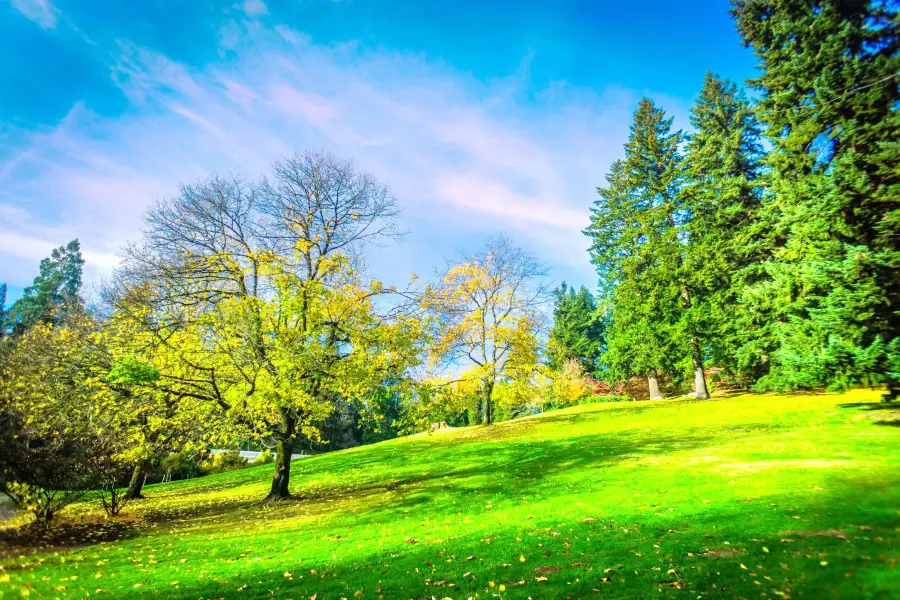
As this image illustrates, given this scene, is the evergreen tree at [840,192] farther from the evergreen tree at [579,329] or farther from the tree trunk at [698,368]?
the evergreen tree at [579,329]

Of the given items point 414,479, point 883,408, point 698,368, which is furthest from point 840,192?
point 414,479

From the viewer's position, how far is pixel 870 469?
9.62 meters

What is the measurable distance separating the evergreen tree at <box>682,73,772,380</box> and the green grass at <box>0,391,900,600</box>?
8.07 meters

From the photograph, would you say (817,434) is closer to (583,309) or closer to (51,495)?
(51,495)

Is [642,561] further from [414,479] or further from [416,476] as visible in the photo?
[416,476]

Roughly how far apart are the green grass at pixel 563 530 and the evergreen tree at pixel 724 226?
807 centimetres

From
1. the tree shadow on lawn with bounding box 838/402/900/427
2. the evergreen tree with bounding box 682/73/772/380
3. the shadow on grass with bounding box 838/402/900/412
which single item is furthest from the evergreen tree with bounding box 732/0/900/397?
the evergreen tree with bounding box 682/73/772/380

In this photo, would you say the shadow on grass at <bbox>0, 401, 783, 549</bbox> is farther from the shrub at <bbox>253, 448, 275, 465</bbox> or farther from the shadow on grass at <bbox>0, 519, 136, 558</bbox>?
the shrub at <bbox>253, 448, 275, 465</bbox>

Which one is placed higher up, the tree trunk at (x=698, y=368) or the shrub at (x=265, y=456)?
the tree trunk at (x=698, y=368)

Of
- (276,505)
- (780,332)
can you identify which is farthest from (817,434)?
(276,505)

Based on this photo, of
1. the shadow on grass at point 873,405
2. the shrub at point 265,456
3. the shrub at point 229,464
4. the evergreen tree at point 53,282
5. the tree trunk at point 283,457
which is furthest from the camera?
the evergreen tree at point 53,282

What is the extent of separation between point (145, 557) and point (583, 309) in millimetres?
59007

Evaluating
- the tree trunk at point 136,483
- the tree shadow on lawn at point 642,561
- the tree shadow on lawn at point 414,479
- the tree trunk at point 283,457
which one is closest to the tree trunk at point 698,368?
the tree shadow on lawn at point 414,479

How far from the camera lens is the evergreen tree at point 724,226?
2359 centimetres
